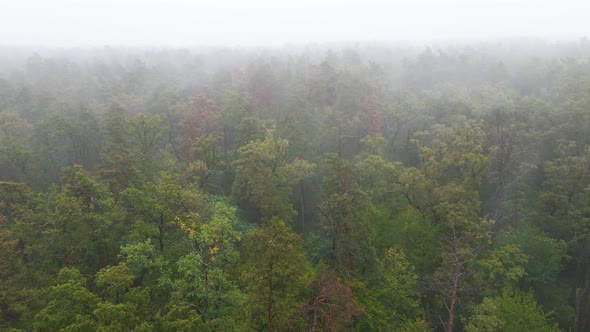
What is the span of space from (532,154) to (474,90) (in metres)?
23.1

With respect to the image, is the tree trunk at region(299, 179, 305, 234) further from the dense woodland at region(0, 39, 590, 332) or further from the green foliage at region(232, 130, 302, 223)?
the green foliage at region(232, 130, 302, 223)

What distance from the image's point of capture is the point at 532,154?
38.4 m

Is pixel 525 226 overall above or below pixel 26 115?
below

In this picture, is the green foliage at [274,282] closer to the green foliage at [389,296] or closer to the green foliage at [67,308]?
the green foliage at [389,296]

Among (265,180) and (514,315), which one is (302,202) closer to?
(265,180)

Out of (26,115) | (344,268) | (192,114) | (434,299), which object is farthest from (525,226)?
(26,115)

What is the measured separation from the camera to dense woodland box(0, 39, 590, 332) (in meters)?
18.9

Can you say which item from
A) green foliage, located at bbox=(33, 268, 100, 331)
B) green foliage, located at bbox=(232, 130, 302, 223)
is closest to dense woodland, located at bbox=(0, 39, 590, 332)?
green foliage, located at bbox=(33, 268, 100, 331)

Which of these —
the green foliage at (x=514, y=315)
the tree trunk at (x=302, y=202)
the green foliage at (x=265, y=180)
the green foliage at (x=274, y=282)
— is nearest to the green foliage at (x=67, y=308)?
the green foliage at (x=274, y=282)

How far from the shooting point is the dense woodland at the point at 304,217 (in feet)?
62.1

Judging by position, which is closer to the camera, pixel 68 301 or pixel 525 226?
pixel 68 301

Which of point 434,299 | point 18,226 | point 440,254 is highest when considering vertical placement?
point 18,226

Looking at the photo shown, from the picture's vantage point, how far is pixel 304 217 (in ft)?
143

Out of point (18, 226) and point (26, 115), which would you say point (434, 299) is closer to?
point (18, 226)
